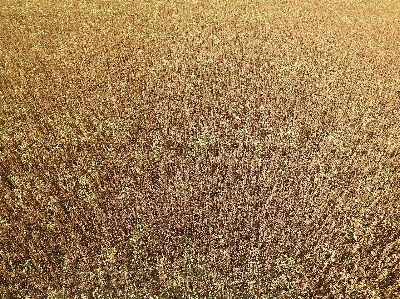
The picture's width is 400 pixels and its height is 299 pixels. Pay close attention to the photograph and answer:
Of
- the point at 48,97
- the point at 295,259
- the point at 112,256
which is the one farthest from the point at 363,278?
the point at 48,97

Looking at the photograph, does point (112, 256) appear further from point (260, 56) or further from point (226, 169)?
point (260, 56)

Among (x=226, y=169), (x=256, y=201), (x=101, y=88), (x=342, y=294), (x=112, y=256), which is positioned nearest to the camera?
(x=342, y=294)

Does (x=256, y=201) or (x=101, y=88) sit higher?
(x=101, y=88)

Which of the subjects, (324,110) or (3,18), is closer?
(324,110)

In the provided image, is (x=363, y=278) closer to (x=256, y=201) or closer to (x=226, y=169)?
(x=256, y=201)

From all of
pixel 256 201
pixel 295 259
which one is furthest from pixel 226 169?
pixel 295 259

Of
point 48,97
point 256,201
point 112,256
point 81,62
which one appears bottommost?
point 112,256

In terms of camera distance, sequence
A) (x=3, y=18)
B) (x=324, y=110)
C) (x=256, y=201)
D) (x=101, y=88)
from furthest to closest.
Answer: (x=3, y=18)
(x=101, y=88)
(x=324, y=110)
(x=256, y=201)
